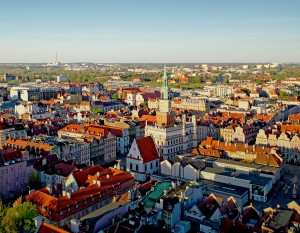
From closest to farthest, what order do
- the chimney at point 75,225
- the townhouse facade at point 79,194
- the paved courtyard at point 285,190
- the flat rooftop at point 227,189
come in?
the chimney at point 75,225 < the townhouse facade at point 79,194 < the flat rooftop at point 227,189 < the paved courtyard at point 285,190

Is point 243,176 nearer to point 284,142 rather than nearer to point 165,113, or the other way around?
point 165,113

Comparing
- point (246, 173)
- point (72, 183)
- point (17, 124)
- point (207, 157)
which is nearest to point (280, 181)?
point (246, 173)

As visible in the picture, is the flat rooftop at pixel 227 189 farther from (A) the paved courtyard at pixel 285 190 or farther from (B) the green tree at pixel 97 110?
(B) the green tree at pixel 97 110

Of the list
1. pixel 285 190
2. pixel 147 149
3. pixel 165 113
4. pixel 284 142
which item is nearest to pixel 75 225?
pixel 147 149

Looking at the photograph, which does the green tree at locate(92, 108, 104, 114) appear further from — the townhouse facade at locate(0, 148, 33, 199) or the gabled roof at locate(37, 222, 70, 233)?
the gabled roof at locate(37, 222, 70, 233)

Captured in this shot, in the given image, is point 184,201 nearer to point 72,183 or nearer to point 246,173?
point 72,183

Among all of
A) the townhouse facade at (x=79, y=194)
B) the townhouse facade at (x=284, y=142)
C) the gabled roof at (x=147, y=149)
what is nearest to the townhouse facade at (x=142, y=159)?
the gabled roof at (x=147, y=149)
